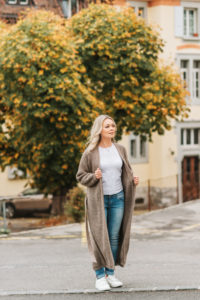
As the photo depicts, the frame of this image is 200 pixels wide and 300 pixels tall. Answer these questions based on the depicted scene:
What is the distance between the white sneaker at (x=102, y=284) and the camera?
712 cm

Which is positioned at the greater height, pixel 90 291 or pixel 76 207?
pixel 90 291

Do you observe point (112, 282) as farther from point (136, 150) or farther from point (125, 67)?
point (136, 150)

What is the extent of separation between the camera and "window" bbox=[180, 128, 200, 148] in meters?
31.0

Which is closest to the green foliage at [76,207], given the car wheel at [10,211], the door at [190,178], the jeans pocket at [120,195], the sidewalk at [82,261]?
the sidewalk at [82,261]

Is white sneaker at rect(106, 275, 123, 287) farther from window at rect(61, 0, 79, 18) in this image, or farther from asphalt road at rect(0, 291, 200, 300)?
window at rect(61, 0, 79, 18)

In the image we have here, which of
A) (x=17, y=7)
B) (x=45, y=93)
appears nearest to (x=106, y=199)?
(x=45, y=93)

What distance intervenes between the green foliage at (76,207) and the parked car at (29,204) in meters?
9.19

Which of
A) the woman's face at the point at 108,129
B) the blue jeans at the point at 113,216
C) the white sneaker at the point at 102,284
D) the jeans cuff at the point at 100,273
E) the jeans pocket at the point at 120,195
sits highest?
the woman's face at the point at 108,129

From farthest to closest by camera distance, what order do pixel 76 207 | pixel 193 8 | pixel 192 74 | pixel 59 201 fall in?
pixel 193 8
pixel 192 74
pixel 59 201
pixel 76 207

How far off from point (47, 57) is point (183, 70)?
1571 centimetres

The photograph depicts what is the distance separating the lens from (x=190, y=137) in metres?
31.3

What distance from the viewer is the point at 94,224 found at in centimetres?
711

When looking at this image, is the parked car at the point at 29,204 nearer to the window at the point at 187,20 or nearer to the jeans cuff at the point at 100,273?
the window at the point at 187,20

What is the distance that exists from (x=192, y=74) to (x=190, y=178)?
502cm
